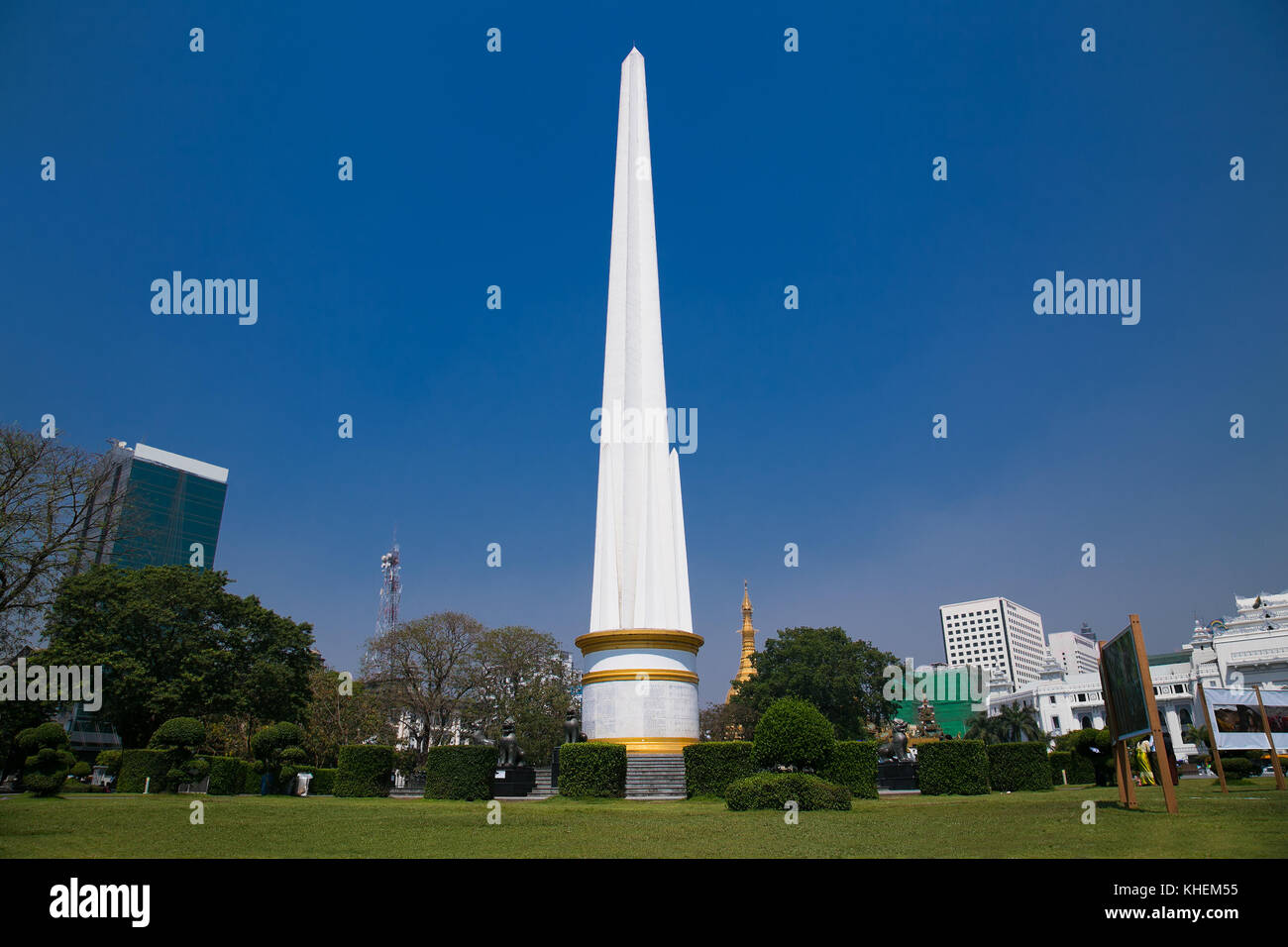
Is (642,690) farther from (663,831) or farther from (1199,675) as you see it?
(1199,675)

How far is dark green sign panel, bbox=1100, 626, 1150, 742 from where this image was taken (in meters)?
11.6

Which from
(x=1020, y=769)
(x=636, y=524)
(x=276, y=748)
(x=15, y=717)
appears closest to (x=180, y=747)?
(x=276, y=748)

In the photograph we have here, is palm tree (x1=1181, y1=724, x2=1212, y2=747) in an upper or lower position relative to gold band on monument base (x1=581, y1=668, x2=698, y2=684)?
lower

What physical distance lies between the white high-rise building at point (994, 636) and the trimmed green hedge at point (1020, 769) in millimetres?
162288

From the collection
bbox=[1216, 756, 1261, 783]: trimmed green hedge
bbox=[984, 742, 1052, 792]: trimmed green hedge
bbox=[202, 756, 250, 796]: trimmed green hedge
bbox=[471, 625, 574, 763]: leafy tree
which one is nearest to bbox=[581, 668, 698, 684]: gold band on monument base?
bbox=[984, 742, 1052, 792]: trimmed green hedge

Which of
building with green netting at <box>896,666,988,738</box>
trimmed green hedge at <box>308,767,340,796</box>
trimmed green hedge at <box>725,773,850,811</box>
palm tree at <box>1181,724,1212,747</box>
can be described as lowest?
building with green netting at <box>896,666,988,738</box>

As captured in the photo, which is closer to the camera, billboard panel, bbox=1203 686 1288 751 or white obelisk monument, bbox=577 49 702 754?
billboard panel, bbox=1203 686 1288 751

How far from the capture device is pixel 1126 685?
41.2 ft

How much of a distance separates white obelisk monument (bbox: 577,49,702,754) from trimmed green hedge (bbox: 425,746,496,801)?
5842 millimetres

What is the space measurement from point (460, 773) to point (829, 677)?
40.3 m

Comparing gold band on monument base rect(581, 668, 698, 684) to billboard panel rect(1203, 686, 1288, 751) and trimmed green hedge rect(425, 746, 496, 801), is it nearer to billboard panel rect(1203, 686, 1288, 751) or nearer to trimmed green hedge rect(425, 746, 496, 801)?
trimmed green hedge rect(425, 746, 496, 801)

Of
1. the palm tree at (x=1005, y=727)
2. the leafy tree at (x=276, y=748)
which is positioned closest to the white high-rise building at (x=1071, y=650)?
the palm tree at (x=1005, y=727)
